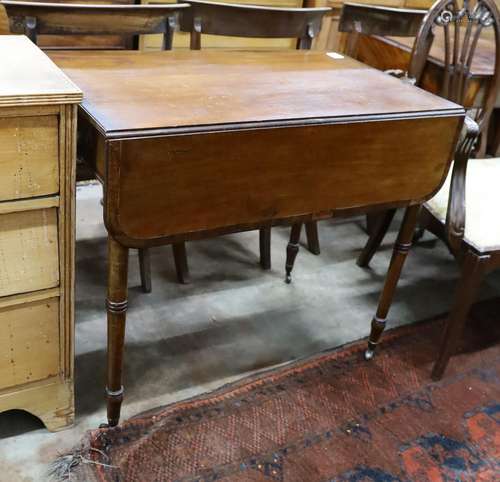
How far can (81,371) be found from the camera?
1.61m

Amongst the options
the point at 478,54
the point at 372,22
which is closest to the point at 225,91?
the point at 372,22

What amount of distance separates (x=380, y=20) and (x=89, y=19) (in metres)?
1.05

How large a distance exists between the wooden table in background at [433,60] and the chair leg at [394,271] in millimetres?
792

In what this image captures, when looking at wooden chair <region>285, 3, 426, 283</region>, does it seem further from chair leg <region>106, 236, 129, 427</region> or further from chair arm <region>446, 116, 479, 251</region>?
chair leg <region>106, 236, 129, 427</region>

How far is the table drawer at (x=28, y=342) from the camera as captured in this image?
1.24 m

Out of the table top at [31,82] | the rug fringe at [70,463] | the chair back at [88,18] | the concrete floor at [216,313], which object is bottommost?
the rug fringe at [70,463]

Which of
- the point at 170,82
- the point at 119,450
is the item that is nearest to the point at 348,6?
the point at 170,82

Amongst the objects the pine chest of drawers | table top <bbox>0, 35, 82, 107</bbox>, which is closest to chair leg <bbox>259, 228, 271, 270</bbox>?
the pine chest of drawers

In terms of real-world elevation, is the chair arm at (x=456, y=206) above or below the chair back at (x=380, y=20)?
below

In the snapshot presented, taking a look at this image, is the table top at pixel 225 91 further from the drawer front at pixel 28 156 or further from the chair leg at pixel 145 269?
the chair leg at pixel 145 269

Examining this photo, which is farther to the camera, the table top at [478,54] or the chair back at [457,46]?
the table top at [478,54]

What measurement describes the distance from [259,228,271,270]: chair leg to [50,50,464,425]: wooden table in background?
0.69 m

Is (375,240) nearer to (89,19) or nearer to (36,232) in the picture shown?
(89,19)

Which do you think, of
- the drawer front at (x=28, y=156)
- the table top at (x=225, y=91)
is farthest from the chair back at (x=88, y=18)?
the drawer front at (x=28, y=156)
